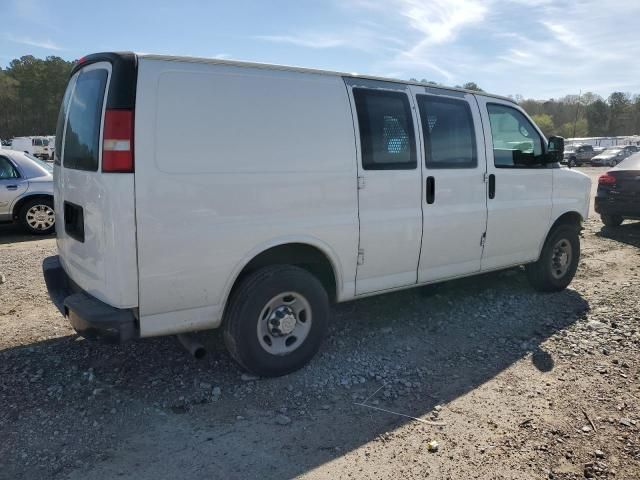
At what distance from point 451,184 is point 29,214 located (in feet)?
25.6

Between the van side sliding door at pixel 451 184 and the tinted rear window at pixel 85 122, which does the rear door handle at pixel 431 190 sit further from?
the tinted rear window at pixel 85 122

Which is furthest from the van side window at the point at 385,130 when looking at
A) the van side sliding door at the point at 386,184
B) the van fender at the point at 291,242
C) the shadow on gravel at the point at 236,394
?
the shadow on gravel at the point at 236,394

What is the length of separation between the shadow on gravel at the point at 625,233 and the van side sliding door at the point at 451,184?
18.0 feet

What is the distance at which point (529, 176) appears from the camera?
5.36 m

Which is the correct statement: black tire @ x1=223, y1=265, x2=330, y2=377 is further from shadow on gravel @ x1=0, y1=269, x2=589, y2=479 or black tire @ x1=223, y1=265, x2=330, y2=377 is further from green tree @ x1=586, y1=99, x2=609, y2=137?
green tree @ x1=586, y1=99, x2=609, y2=137

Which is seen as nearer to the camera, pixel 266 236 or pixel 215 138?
pixel 215 138

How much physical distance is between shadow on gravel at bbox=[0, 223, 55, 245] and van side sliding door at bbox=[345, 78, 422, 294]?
717 cm

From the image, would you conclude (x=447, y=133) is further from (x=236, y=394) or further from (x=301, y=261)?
(x=236, y=394)

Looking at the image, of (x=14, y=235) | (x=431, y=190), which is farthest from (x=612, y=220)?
(x=14, y=235)

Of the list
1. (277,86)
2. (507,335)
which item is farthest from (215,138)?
(507,335)

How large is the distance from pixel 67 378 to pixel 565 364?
3.87 metres

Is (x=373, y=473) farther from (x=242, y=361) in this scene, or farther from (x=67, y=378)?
(x=67, y=378)

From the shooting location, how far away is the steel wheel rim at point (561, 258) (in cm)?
593

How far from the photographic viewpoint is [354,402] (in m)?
3.56
